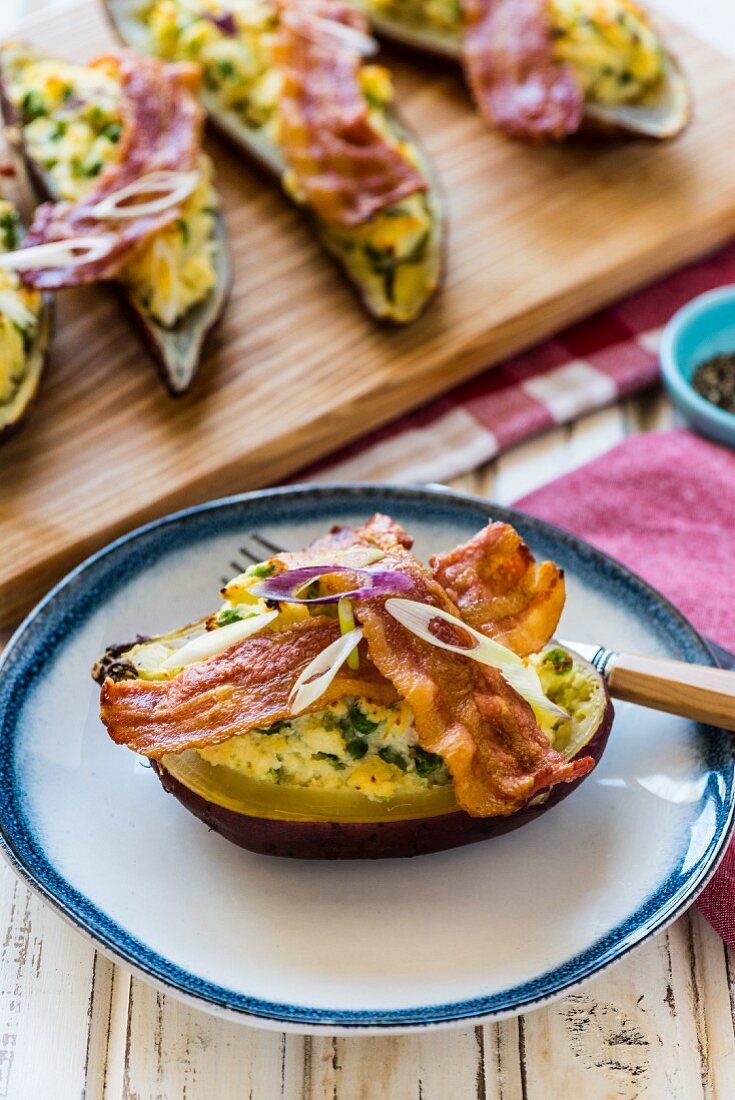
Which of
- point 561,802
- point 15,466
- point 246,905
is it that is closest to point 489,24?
point 15,466

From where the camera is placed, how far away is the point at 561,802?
2.57 metres

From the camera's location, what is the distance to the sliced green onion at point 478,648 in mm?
2342

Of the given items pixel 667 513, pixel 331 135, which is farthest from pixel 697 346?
pixel 331 135

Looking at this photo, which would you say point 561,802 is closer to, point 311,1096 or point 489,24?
point 311,1096

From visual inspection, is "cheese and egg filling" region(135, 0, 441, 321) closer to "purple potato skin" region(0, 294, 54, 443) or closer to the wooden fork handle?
"purple potato skin" region(0, 294, 54, 443)

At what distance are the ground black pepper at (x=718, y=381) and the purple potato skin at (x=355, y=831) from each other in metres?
1.67

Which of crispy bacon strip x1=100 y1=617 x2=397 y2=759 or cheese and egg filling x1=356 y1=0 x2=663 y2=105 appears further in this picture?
cheese and egg filling x1=356 y1=0 x2=663 y2=105

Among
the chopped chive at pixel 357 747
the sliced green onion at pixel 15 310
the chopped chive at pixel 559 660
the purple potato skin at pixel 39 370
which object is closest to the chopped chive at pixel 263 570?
the chopped chive at pixel 357 747

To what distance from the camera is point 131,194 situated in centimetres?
370

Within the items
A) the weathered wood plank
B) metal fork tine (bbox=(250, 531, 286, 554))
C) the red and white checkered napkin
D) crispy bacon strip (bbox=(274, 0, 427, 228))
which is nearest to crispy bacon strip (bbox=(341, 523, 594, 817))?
metal fork tine (bbox=(250, 531, 286, 554))

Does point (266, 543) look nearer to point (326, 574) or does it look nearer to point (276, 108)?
point (326, 574)

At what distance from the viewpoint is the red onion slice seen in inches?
93.4

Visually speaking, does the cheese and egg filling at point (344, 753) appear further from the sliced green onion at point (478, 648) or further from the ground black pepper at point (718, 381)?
the ground black pepper at point (718, 381)

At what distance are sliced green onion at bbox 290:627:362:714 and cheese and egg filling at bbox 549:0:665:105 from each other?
2731 mm
